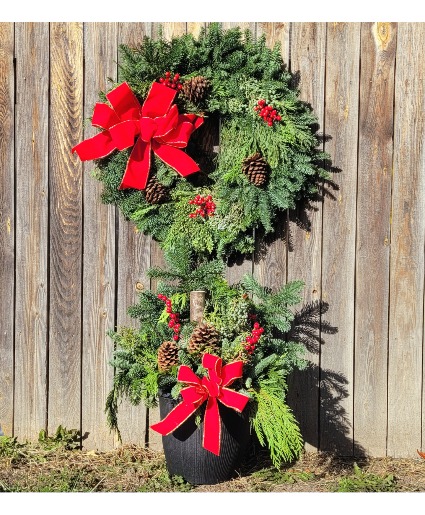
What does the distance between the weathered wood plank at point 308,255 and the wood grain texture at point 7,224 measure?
1.56 metres

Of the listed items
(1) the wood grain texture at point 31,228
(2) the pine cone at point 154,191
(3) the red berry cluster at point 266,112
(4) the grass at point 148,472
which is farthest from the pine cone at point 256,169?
(4) the grass at point 148,472

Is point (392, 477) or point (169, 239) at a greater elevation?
point (169, 239)

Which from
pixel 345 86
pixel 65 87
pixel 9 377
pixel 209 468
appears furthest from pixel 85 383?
pixel 345 86

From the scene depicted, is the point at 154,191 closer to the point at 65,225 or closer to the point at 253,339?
the point at 65,225

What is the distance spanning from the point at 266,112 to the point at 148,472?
1.97 metres

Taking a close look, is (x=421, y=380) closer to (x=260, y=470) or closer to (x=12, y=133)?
(x=260, y=470)

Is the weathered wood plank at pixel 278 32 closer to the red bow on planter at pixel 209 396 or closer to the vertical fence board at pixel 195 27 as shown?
the vertical fence board at pixel 195 27

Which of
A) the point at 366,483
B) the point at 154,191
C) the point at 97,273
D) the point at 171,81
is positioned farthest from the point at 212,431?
the point at 171,81

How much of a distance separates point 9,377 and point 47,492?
2.60 ft

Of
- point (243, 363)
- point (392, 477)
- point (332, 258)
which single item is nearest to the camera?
point (243, 363)

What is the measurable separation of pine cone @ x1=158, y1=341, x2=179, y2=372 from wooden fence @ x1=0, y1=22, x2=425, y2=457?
615mm

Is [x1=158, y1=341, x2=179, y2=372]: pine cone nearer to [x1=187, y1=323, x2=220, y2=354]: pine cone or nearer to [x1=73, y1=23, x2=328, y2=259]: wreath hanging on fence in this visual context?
[x1=187, y1=323, x2=220, y2=354]: pine cone

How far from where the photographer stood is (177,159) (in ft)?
11.9

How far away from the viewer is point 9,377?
3.94 m
